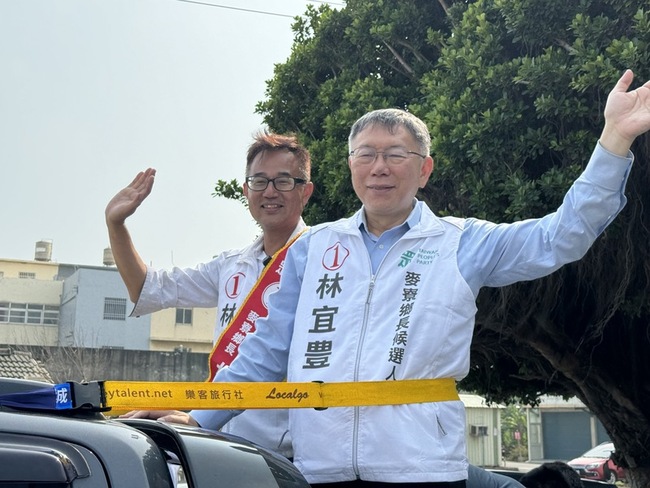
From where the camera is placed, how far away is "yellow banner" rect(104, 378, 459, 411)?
2398 millimetres

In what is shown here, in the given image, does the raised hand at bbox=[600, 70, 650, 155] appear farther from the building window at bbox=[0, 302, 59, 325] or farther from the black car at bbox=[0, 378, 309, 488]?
the building window at bbox=[0, 302, 59, 325]

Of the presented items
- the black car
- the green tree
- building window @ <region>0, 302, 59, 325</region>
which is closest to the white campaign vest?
the black car

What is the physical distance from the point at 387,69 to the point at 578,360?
314 centimetres

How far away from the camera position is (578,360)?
8047mm

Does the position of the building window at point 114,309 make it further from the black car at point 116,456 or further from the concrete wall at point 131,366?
the black car at point 116,456

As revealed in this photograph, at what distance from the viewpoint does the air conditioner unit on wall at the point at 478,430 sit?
39.1 metres

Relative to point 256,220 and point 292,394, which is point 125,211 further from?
point 292,394

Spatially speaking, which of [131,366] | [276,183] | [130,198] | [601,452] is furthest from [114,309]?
[276,183]

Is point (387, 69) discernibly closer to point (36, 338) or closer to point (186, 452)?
point (186, 452)

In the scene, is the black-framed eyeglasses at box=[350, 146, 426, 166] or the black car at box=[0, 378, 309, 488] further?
the black-framed eyeglasses at box=[350, 146, 426, 166]

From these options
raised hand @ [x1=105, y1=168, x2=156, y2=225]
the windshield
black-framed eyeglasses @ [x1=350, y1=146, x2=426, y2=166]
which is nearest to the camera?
black-framed eyeglasses @ [x1=350, y1=146, x2=426, y2=166]

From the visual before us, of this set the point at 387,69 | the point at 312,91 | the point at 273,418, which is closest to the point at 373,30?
the point at 387,69

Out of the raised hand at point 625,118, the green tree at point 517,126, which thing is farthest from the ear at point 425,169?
the green tree at point 517,126

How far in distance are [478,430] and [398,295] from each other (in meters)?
38.0
